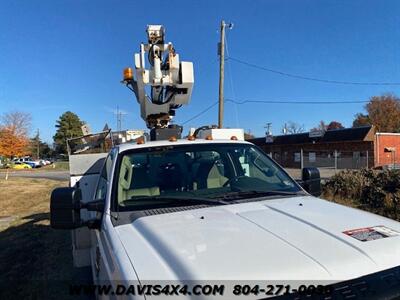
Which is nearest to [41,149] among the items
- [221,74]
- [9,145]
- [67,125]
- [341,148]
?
[67,125]

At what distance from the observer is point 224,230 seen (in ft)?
8.34

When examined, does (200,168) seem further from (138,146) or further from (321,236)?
(321,236)

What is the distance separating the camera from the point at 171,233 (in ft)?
8.34

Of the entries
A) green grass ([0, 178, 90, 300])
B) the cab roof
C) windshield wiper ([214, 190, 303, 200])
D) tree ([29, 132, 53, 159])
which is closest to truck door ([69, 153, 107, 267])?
green grass ([0, 178, 90, 300])

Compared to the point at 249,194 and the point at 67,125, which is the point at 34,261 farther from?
the point at 67,125

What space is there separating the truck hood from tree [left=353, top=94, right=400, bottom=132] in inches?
3336

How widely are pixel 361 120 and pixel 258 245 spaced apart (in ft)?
302

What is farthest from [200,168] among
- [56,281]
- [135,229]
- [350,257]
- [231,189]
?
[56,281]

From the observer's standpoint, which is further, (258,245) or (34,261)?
(34,261)

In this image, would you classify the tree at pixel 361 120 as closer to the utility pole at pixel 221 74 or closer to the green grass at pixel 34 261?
the utility pole at pixel 221 74

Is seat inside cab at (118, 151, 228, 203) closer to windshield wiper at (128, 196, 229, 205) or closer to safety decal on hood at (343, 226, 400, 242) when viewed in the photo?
windshield wiper at (128, 196, 229, 205)

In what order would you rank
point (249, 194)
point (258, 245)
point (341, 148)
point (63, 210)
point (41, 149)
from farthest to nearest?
point (41, 149) < point (341, 148) < point (249, 194) < point (63, 210) < point (258, 245)

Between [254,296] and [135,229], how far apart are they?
1099mm

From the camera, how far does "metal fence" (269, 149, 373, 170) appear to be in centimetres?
3872
